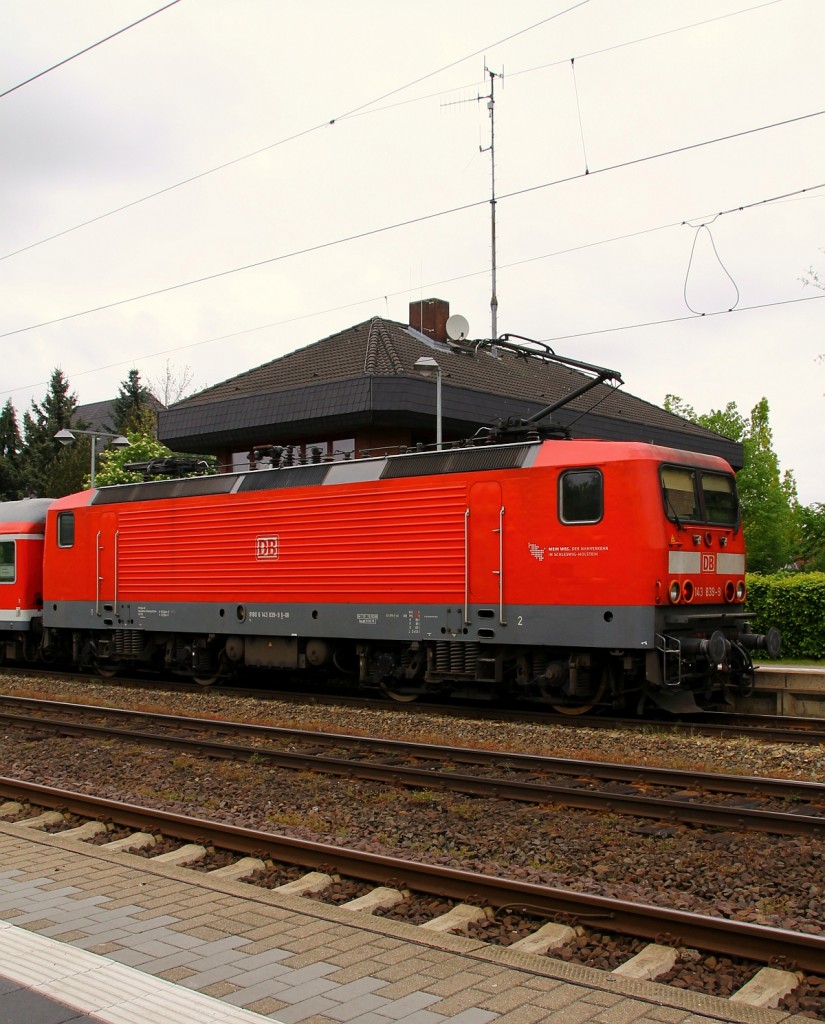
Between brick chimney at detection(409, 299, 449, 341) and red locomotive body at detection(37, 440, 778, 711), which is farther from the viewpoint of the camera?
brick chimney at detection(409, 299, 449, 341)

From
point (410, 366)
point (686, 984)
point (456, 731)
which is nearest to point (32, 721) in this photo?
point (456, 731)

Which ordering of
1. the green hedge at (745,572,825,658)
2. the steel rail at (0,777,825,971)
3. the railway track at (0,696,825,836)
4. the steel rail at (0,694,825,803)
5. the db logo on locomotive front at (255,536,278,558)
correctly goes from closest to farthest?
the steel rail at (0,777,825,971) → the railway track at (0,696,825,836) → the steel rail at (0,694,825,803) → the db logo on locomotive front at (255,536,278,558) → the green hedge at (745,572,825,658)

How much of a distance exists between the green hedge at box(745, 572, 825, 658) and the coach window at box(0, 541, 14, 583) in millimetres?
14197

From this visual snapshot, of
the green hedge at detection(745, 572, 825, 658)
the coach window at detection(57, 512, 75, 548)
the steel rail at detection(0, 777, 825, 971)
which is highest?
the coach window at detection(57, 512, 75, 548)

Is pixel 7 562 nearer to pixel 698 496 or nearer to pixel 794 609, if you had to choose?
pixel 698 496

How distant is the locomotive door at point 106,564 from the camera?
59.2ft

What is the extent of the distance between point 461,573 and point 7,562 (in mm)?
11208

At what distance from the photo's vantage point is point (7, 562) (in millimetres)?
20484

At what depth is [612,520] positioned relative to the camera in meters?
12.0

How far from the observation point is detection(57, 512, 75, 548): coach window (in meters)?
18.9

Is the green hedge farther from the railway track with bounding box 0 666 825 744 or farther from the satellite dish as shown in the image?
the satellite dish

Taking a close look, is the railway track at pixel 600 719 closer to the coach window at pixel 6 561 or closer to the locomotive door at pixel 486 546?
the locomotive door at pixel 486 546

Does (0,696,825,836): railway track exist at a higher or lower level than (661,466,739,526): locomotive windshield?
lower

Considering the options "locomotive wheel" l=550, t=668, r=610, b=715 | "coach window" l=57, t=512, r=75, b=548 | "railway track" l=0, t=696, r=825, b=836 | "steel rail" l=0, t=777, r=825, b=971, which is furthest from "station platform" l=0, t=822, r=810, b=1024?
"coach window" l=57, t=512, r=75, b=548
